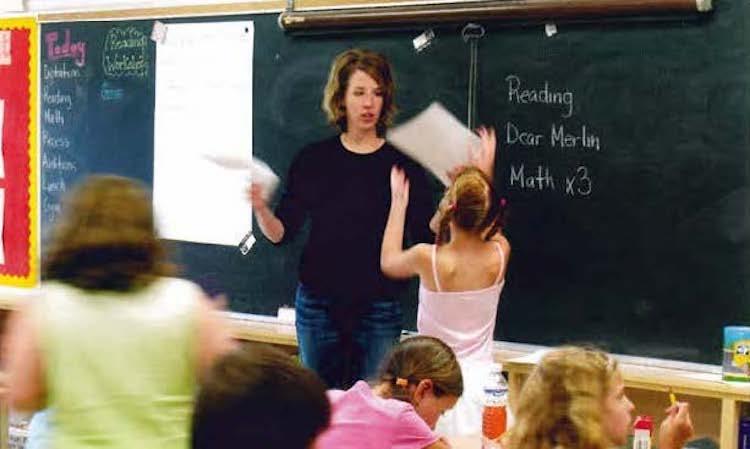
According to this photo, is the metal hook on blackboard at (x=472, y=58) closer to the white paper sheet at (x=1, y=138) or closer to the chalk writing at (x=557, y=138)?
the chalk writing at (x=557, y=138)

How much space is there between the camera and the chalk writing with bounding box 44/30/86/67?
5457 millimetres

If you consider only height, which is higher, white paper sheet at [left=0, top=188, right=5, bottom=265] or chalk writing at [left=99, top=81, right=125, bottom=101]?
chalk writing at [left=99, top=81, right=125, bottom=101]

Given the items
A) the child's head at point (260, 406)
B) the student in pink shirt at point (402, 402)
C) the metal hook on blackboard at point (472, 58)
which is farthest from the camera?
the metal hook on blackboard at point (472, 58)

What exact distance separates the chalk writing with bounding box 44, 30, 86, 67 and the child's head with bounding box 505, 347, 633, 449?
3365 mm

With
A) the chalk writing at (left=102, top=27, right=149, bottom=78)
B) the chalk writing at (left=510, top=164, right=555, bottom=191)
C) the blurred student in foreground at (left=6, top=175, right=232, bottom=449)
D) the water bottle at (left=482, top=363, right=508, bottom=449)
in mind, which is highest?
the chalk writing at (left=102, top=27, right=149, bottom=78)

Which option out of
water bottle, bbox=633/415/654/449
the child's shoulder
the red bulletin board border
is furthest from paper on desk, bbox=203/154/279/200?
water bottle, bbox=633/415/654/449

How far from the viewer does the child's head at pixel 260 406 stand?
173cm

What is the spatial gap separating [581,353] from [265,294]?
236 centimetres

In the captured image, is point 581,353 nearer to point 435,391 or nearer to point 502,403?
point 435,391

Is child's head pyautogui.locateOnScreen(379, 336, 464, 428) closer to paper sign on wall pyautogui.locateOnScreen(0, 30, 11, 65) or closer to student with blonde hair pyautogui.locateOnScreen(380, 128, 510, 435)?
student with blonde hair pyautogui.locateOnScreen(380, 128, 510, 435)

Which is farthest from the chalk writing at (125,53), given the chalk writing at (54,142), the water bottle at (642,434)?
the water bottle at (642,434)

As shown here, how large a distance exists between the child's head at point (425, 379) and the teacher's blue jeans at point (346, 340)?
1270 millimetres

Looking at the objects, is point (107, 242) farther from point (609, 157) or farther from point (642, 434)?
point (609, 157)

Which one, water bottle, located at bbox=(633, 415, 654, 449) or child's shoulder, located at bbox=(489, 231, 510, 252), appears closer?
water bottle, located at bbox=(633, 415, 654, 449)
